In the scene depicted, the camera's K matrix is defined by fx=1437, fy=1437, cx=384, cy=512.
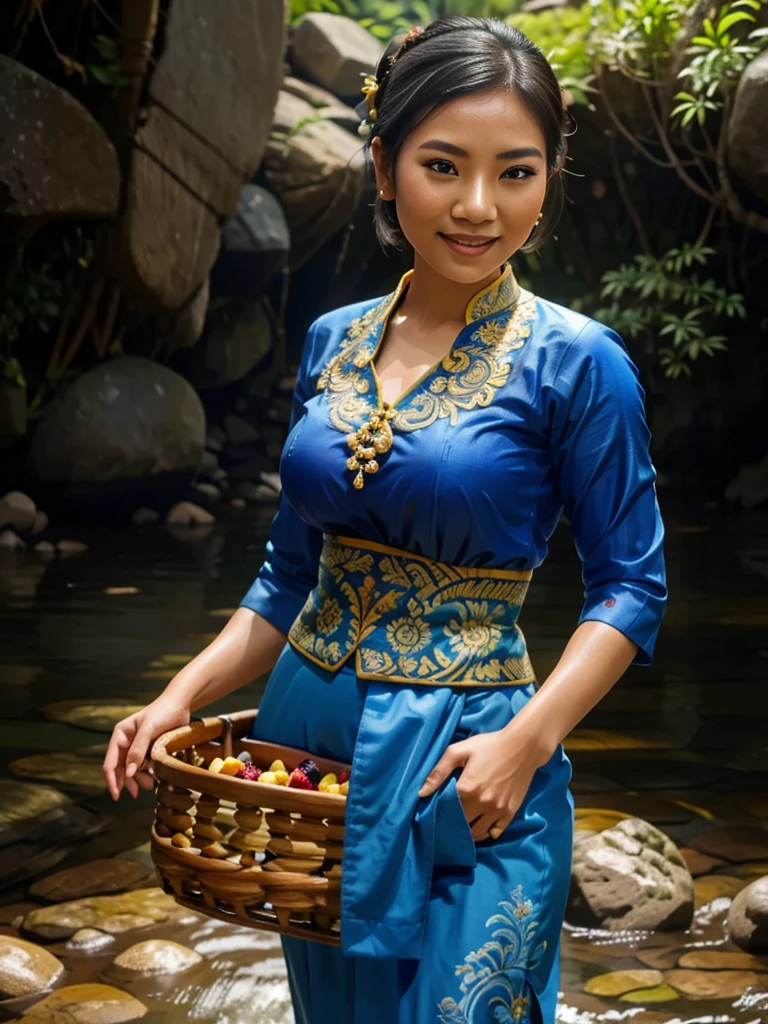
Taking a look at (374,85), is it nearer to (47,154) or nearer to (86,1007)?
(86,1007)

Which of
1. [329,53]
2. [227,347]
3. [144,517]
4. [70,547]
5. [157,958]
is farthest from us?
[329,53]

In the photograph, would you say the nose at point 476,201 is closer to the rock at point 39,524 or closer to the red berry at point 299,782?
the red berry at point 299,782

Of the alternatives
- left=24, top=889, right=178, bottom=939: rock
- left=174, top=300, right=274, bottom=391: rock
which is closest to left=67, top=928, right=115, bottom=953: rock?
left=24, top=889, right=178, bottom=939: rock

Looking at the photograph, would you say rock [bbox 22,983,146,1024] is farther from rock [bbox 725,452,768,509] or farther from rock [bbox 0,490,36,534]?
rock [bbox 725,452,768,509]

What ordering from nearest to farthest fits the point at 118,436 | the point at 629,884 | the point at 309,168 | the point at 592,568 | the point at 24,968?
1. the point at 592,568
2. the point at 24,968
3. the point at 629,884
4. the point at 118,436
5. the point at 309,168

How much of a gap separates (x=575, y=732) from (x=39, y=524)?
18.3 ft

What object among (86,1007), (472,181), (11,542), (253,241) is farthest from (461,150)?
(253,241)

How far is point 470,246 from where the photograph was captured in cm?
163

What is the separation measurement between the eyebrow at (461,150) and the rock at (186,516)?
8.91 meters

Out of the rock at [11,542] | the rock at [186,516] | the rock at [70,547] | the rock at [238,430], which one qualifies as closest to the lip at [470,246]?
the rock at [70,547]

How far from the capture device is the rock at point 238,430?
12.5 m

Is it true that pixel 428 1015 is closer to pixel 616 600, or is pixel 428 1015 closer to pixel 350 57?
pixel 616 600

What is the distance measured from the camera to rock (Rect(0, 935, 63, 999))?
9.62ft

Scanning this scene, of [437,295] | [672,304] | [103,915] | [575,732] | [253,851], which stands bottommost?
[575,732]
